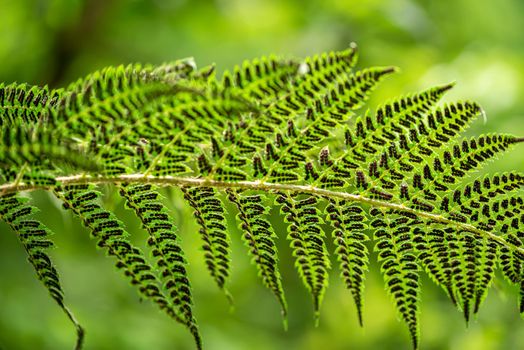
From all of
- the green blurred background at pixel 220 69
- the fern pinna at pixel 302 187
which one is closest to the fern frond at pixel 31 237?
the fern pinna at pixel 302 187

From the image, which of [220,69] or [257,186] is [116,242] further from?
[220,69]

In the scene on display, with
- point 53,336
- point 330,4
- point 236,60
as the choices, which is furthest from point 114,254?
point 236,60

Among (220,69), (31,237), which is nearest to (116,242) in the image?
(31,237)

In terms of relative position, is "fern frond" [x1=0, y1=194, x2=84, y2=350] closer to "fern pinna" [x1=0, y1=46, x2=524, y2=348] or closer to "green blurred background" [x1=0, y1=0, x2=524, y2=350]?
"fern pinna" [x1=0, y1=46, x2=524, y2=348]

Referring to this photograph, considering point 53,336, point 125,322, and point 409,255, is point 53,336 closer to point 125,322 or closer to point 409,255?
point 125,322

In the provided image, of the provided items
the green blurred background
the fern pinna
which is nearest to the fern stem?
the fern pinna

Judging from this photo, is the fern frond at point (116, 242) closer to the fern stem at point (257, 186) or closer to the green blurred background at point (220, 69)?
the fern stem at point (257, 186)
